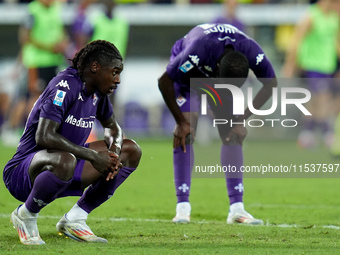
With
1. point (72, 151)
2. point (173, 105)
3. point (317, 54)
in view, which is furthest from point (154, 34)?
point (72, 151)

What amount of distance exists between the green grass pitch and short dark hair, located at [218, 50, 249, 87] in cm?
110

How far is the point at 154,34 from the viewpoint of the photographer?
850 inches

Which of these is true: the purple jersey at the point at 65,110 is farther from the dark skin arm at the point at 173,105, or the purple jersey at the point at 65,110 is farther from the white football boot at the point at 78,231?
the dark skin arm at the point at 173,105

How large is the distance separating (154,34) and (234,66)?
54.4ft

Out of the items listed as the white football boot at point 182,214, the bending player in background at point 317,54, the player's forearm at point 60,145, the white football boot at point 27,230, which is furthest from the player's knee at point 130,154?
the bending player in background at point 317,54

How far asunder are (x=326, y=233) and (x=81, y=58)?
200cm

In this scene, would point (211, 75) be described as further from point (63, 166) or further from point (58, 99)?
point (63, 166)

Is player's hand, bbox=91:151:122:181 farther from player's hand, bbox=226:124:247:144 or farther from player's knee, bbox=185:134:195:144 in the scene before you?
player's hand, bbox=226:124:247:144

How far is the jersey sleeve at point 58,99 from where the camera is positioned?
4.20 meters

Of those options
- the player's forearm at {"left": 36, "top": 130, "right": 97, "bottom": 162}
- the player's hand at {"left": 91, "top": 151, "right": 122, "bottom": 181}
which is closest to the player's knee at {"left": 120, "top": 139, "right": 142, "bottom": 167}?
the player's hand at {"left": 91, "top": 151, "right": 122, "bottom": 181}

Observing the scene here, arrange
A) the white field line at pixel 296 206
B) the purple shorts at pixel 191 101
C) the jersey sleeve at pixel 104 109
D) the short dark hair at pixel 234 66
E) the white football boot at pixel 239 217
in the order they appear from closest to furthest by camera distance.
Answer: the jersey sleeve at pixel 104 109 < the short dark hair at pixel 234 66 < the white football boot at pixel 239 217 < the purple shorts at pixel 191 101 < the white field line at pixel 296 206

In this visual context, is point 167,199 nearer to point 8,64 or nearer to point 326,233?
point 326,233

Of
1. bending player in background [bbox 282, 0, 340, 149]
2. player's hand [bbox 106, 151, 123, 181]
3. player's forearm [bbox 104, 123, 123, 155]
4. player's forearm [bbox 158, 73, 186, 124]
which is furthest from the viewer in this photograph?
bending player in background [bbox 282, 0, 340, 149]

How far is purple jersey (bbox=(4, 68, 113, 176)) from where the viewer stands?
166 inches
